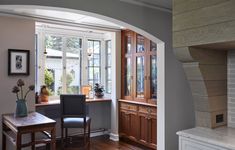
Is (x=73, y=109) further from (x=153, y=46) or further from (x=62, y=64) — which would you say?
(x=153, y=46)

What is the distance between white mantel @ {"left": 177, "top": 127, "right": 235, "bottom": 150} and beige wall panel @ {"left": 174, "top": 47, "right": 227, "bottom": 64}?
627mm

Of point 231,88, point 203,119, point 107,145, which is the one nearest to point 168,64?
point 231,88

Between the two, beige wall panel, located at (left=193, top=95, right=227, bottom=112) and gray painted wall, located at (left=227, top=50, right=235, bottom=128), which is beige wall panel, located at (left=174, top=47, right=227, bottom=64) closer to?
gray painted wall, located at (left=227, top=50, right=235, bottom=128)

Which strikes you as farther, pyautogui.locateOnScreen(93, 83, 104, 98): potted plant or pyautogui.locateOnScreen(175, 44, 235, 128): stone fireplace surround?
pyautogui.locateOnScreen(93, 83, 104, 98): potted plant

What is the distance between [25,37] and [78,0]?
1.93 meters

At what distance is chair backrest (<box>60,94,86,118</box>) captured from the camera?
13.8 ft

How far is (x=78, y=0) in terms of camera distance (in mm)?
2479

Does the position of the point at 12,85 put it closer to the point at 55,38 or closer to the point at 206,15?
the point at 55,38

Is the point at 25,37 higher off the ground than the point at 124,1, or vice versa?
the point at 124,1

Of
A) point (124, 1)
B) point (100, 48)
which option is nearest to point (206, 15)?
point (124, 1)

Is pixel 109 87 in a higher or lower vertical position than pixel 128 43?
lower

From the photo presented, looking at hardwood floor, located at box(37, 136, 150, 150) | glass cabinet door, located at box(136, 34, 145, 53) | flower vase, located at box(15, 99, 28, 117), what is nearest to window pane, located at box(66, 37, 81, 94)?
hardwood floor, located at box(37, 136, 150, 150)

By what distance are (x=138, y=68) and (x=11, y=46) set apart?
2.44 meters

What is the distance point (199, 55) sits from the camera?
199 cm
